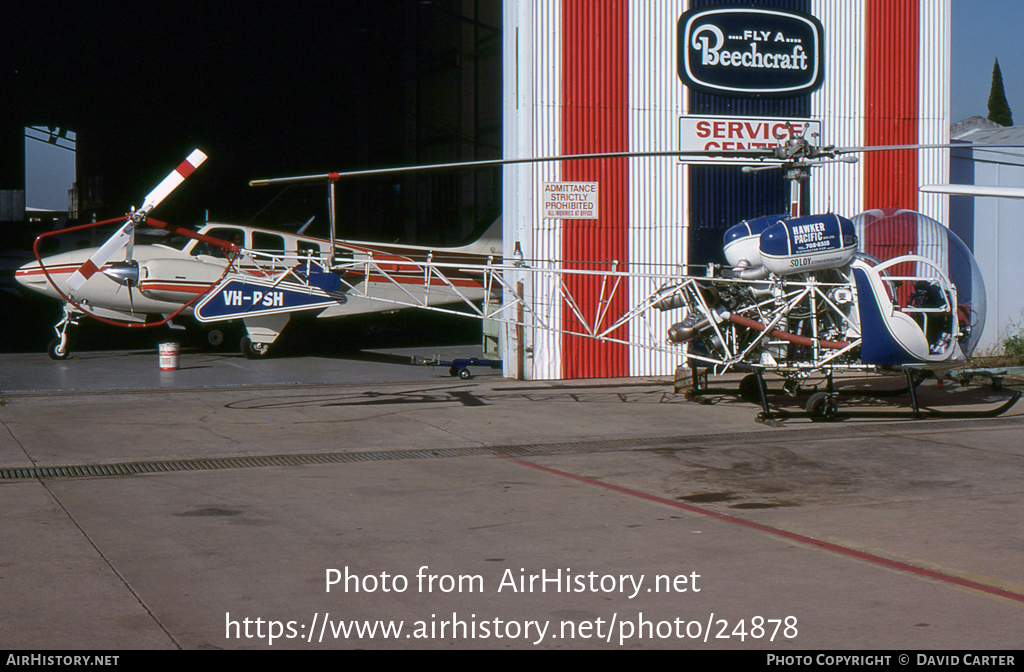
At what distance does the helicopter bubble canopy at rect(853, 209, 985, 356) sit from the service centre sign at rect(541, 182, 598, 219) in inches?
181

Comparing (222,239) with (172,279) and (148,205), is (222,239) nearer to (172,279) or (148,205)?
(172,279)

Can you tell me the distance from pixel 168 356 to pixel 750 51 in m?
10.0

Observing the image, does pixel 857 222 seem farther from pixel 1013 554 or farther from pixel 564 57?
pixel 1013 554

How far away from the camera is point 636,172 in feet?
49.6

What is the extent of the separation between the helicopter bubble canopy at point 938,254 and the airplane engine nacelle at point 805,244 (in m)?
0.61

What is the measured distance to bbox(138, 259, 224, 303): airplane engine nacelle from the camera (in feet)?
53.8

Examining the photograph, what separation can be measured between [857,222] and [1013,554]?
669cm

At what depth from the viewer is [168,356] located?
15.3 metres

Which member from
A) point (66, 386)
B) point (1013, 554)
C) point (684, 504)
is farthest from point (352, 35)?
point (1013, 554)

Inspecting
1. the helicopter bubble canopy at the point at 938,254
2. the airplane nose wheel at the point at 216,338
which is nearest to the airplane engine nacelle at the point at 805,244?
the helicopter bubble canopy at the point at 938,254

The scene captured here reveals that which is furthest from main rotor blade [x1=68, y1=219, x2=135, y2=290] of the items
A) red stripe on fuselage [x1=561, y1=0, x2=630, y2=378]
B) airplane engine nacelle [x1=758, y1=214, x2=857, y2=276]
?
airplane engine nacelle [x1=758, y1=214, x2=857, y2=276]

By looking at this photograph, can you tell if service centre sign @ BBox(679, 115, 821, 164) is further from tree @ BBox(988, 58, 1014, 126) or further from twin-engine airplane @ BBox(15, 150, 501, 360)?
tree @ BBox(988, 58, 1014, 126)

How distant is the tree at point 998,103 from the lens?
59781 mm

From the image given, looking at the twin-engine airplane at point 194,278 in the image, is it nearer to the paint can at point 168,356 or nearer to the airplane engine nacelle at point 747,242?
the paint can at point 168,356
